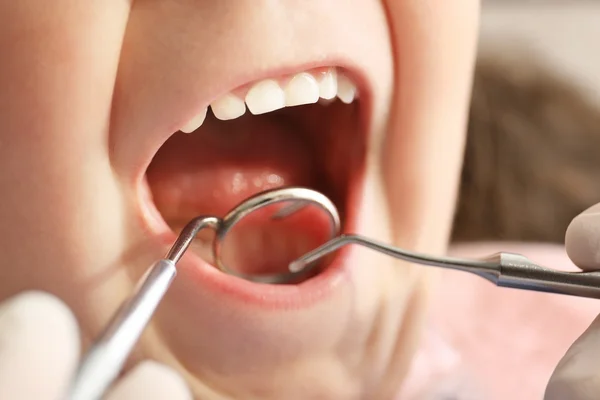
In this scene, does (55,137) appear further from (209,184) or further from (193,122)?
(209,184)

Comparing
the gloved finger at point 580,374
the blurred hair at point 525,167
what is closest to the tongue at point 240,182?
the gloved finger at point 580,374

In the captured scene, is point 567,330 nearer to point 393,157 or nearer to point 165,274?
point 393,157

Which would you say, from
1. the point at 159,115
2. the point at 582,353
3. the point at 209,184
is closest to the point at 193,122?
the point at 159,115

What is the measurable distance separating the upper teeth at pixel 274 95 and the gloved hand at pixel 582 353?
17 cm

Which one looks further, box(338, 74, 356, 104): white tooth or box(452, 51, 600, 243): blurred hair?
box(452, 51, 600, 243): blurred hair

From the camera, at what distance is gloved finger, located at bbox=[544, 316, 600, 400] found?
40cm

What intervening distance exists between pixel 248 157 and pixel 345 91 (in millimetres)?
128

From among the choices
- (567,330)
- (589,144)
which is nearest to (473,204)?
(589,144)

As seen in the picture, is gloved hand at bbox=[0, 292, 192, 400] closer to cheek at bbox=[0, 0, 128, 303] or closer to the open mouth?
cheek at bbox=[0, 0, 128, 303]

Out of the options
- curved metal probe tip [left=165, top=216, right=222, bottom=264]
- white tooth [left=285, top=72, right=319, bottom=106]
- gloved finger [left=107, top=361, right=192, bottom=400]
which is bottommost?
gloved finger [left=107, top=361, right=192, bottom=400]

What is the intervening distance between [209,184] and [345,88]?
142 millimetres

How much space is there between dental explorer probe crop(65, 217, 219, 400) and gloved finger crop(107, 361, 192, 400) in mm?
41

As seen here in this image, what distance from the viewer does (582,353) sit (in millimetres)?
433

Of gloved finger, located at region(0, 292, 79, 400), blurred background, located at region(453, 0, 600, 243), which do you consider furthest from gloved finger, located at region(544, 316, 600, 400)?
blurred background, located at region(453, 0, 600, 243)
